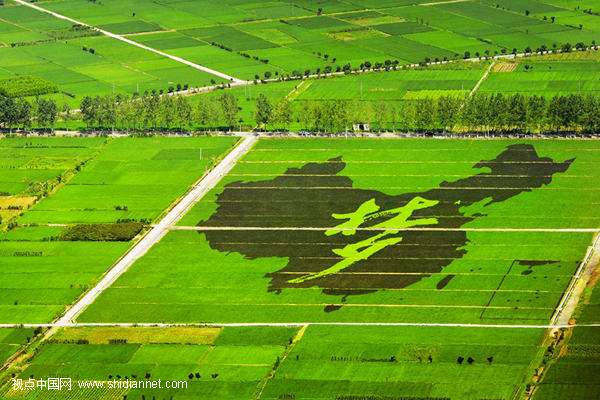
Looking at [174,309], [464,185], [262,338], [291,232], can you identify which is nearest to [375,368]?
[262,338]

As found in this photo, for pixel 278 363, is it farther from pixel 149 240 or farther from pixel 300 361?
pixel 149 240

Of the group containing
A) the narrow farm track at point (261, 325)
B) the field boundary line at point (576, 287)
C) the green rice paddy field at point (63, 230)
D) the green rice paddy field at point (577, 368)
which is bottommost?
the green rice paddy field at point (63, 230)

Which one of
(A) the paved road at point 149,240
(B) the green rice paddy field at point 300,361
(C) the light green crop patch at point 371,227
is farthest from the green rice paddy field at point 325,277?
(A) the paved road at point 149,240

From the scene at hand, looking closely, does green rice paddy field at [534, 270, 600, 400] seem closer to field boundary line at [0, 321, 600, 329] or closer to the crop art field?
field boundary line at [0, 321, 600, 329]

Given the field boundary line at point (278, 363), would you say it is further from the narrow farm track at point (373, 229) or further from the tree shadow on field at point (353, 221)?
the narrow farm track at point (373, 229)

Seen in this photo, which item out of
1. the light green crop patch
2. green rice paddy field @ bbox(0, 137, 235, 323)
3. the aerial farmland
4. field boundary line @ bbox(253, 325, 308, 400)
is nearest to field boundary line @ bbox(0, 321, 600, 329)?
the aerial farmland

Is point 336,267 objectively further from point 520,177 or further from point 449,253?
point 520,177
